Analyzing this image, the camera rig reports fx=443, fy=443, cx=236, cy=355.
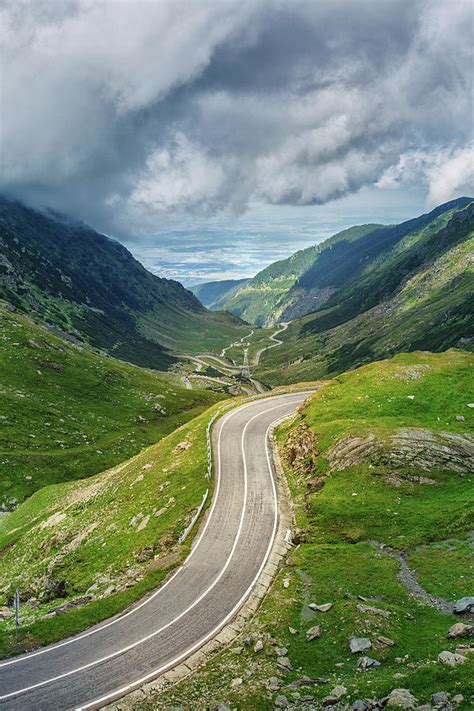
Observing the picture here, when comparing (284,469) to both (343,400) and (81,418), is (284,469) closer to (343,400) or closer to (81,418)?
(343,400)

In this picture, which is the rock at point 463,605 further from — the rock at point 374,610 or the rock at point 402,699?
the rock at point 402,699

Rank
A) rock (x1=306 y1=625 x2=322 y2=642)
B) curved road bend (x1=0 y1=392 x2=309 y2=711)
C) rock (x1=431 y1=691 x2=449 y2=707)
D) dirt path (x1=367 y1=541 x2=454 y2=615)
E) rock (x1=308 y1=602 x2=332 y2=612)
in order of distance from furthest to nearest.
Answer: rock (x1=308 y1=602 x2=332 y2=612) → dirt path (x1=367 y1=541 x2=454 y2=615) → rock (x1=306 y1=625 x2=322 y2=642) → curved road bend (x1=0 y1=392 x2=309 y2=711) → rock (x1=431 y1=691 x2=449 y2=707)

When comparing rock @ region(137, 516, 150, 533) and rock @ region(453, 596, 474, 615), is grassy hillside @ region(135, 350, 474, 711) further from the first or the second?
rock @ region(137, 516, 150, 533)

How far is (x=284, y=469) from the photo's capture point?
5372 centimetres

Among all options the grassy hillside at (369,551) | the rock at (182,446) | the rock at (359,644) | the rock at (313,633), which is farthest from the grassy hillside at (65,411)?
the rock at (359,644)

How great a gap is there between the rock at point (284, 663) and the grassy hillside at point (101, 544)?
1364 cm

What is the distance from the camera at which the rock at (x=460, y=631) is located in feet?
77.0

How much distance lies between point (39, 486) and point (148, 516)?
49843 mm

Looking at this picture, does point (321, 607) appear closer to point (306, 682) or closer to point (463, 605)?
point (306, 682)

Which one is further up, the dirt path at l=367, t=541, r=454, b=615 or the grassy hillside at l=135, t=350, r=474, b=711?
the grassy hillside at l=135, t=350, r=474, b=711

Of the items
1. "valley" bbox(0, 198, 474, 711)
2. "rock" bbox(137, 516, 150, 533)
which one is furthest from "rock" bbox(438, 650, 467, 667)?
"rock" bbox(137, 516, 150, 533)

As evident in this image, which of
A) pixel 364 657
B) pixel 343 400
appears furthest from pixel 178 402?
pixel 364 657

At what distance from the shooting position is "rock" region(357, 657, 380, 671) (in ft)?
74.2

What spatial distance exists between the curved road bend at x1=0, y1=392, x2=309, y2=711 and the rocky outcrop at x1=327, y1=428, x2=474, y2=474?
379 inches
